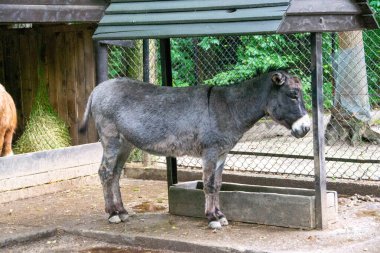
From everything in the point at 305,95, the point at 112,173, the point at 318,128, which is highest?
the point at 305,95

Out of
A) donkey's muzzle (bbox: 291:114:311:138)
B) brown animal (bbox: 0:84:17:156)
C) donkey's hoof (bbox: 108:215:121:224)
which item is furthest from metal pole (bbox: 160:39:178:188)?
brown animal (bbox: 0:84:17:156)

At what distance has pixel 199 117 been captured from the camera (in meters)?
7.64

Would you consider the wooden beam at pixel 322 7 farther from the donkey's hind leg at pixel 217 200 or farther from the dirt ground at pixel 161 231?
the dirt ground at pixel 161 231

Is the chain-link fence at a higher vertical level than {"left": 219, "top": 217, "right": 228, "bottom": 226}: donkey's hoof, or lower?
higher

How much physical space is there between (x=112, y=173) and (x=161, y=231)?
987mm

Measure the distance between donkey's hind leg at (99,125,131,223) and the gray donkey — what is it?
0.03 feet

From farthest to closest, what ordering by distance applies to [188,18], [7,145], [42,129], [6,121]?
[42,129], [7,145], [6,121], [188,18]

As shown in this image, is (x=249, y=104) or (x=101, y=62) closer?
(x=249, y=104)

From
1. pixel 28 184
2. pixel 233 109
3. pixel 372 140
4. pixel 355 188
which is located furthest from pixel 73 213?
pixel 372 140

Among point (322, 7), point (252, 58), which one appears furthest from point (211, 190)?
point (252, 58)

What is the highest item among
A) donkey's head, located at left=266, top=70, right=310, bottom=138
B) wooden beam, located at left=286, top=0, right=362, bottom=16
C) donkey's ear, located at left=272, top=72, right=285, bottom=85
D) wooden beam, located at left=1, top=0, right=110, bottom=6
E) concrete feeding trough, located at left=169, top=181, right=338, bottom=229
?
wooden beam, located at left=1, top=0, right=110, bottom=6

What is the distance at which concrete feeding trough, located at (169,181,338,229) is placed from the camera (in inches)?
288

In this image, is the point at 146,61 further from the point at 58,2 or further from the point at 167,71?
the point at 58,2

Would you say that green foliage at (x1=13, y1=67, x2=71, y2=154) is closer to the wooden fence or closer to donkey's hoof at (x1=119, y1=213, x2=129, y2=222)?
the wooden fence
